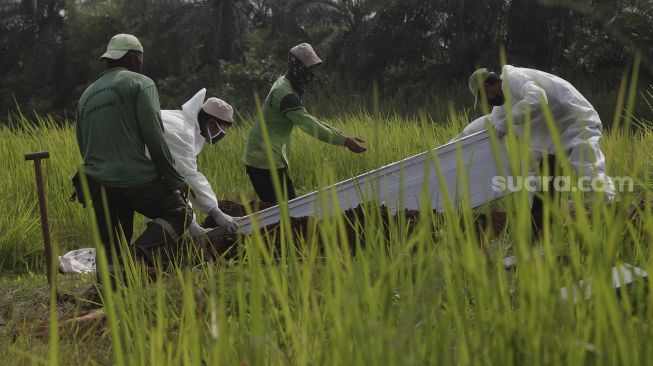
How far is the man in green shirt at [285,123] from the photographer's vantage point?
5.61m

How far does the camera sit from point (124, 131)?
418cm

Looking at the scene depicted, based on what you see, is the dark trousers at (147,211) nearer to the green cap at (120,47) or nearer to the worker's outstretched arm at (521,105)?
the green cap at (120,47)

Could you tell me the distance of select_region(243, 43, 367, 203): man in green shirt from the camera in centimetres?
561

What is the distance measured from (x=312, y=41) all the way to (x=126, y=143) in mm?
21830

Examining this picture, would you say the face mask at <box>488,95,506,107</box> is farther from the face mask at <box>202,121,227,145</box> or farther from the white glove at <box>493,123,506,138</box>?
the face mask at <box>202,121,227,145</box>

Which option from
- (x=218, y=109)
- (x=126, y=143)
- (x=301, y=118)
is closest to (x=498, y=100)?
(x=301, y=118)

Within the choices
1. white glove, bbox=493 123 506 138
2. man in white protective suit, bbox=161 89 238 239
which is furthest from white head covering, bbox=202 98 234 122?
white glove, bbox=493 123 506 138

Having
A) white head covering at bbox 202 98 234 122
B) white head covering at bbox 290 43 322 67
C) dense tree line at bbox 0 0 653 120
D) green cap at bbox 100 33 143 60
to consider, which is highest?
green cap at bbox 100 33 143 60

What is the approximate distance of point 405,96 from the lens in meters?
20.9

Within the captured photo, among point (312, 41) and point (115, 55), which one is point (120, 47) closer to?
point (115, 55)

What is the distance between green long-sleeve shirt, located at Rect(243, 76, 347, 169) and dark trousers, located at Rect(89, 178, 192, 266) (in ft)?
4.11

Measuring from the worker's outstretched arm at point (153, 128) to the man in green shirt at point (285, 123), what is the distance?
1360 mm

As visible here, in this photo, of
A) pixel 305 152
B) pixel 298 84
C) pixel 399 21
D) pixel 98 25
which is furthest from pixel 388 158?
pixel 98 25

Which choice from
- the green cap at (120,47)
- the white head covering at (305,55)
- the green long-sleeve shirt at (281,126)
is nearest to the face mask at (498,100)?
the green long-sleeve shirt at (281,126)
